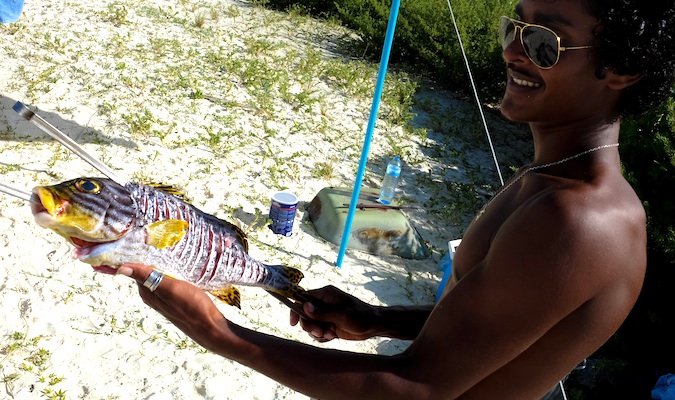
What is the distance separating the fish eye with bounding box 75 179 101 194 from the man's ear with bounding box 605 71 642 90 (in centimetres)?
120

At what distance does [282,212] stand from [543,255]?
11.9ft

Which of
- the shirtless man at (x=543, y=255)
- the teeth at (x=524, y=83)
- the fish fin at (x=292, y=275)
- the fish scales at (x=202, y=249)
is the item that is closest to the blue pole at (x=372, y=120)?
the fish fin at (x=292, y=275)

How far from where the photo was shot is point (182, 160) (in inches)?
208

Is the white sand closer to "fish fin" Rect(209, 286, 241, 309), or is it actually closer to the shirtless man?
"fish fin" Rect(209, 286, 241, 309)

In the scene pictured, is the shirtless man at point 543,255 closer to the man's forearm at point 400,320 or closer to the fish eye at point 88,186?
the fish eye at point 88,186

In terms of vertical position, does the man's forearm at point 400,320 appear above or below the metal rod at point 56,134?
below

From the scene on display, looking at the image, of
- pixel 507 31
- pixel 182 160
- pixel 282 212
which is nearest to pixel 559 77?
pixel 507 31

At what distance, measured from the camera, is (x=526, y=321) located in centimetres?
119

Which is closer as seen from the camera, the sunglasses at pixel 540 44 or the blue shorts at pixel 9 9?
the sunglasses at pixel 540 44

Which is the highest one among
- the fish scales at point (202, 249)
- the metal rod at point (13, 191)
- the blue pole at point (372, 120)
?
the metal rod at point (13, 191)

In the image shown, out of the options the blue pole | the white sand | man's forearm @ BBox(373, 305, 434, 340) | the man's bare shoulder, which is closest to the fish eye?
man's forearm @ BBox(373, 305, 434, 340)

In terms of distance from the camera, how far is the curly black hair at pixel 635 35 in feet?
4.04

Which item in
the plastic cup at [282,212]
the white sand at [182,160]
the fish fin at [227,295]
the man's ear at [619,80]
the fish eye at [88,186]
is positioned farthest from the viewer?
the plastic cup at [282,212]

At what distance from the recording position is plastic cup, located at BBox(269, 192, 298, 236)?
15.3ft
